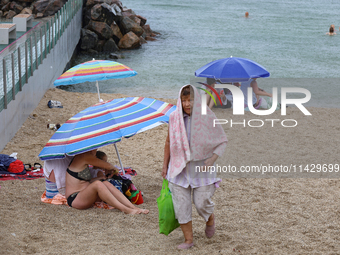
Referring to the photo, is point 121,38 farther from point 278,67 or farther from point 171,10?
point 171,10

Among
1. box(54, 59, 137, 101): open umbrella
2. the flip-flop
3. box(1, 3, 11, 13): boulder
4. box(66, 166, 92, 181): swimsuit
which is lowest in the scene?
the flip-flop

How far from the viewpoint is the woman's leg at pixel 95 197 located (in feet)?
15.7

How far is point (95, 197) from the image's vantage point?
4.88m

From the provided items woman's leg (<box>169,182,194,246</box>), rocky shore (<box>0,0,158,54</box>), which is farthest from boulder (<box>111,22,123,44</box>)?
woman's leg (<box>169,182,194,246</box>)

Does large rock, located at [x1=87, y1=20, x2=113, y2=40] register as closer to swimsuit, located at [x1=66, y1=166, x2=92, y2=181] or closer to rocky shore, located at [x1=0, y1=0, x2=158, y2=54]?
rocky shore, located at [x1=0, y1=0, x2=158, y2=54]

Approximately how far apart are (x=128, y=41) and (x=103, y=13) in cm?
183

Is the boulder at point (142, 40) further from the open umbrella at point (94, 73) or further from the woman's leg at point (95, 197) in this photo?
the woman's leg at point (95, 197)

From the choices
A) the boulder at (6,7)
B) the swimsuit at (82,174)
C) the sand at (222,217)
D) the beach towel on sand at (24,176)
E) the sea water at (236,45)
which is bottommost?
the sea water at (236,45)

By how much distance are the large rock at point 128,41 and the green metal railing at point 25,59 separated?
350 inches

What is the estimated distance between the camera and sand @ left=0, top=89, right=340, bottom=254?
4.03m

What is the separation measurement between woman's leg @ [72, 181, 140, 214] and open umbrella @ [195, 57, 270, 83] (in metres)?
4.77

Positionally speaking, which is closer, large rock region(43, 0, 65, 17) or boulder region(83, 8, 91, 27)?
large rock region(43, 0, 65, 17)

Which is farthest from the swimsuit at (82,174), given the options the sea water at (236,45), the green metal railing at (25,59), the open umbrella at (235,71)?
the sea water at (236,45)

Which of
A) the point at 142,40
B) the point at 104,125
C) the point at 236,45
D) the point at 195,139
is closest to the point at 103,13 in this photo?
the point at 142,40
